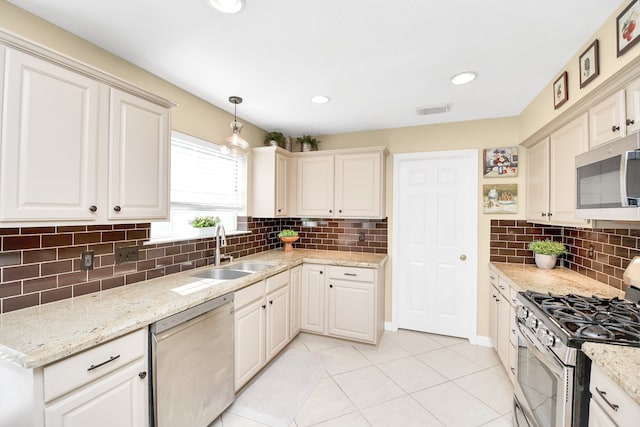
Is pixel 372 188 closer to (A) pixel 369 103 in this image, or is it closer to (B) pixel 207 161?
(A) pixel 369 103

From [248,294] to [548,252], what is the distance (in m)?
2.69

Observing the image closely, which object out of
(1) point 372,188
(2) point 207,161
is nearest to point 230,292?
(2) point 207,161

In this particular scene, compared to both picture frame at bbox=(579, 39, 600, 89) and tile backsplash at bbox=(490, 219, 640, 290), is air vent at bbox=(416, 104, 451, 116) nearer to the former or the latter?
picture frame at bbox=(579, 39, 600, 89)

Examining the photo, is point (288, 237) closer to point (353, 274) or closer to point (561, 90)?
point (353, 274)

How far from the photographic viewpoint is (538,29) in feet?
5.20

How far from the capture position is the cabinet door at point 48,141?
1.19m

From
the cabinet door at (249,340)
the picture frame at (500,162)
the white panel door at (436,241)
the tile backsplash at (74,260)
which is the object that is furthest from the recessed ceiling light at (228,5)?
the picture frame at (500,162)

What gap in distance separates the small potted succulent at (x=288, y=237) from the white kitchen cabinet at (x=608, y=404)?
290cm

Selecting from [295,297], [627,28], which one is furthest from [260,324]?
[627,28]

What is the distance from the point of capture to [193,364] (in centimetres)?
164

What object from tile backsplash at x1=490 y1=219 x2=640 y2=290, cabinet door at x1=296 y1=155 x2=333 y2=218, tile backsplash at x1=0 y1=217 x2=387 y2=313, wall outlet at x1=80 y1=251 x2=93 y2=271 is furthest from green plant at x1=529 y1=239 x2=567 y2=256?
wall outlet at x1=80 y1=251 x2=93 y2=271

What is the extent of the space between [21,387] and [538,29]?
2988mm

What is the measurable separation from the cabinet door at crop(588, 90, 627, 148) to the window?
7.87ft

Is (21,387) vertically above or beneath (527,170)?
beneath
